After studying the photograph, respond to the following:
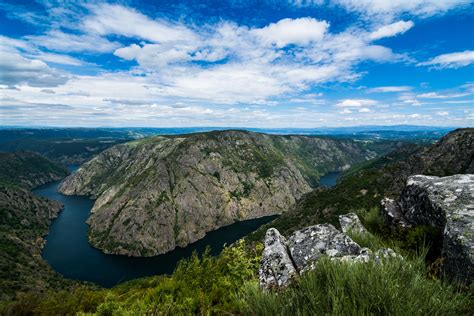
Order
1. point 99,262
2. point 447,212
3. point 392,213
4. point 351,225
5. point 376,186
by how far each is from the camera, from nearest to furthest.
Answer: point 447,212 < point 351,225 < point 392,213 < point 376,186 < point 99,262

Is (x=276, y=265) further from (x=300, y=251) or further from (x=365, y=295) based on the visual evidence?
(x=365, y=295)

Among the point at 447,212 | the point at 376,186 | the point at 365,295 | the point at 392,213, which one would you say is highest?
the point at 447,212

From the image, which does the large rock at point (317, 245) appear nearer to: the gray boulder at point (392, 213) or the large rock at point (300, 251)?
the large rock at point (300, 251)

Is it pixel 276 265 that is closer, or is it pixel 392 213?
pixel 276 265

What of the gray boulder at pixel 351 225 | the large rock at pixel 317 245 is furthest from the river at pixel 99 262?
the large rock at pixel 317 245

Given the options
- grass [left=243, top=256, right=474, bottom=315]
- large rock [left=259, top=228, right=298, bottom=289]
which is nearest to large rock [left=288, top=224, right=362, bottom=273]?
large rock [left=259, top=228, right=298, bottom=289]

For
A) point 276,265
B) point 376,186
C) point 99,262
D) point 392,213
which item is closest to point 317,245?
point 276,265
